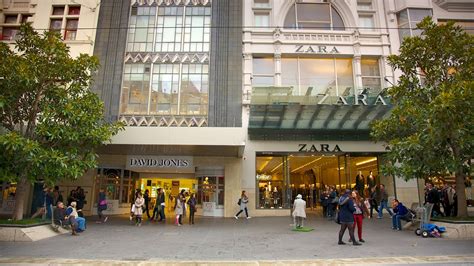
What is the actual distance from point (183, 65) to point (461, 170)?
15344 millimetres

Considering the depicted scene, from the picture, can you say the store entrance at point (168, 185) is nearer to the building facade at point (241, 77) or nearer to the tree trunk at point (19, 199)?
the building facade at point (241, 77)

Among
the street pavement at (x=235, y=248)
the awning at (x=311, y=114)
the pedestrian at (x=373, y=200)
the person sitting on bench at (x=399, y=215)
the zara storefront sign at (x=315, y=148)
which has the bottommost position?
the street pavement at (x=235, y=248)

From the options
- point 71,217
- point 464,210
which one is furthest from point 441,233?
point 71,217

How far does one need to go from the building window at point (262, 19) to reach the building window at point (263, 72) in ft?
7.69

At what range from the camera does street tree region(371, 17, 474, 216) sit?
10.8 m

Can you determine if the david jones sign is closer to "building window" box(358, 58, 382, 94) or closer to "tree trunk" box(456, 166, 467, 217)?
"building window" box(358, 58, 382, 94)

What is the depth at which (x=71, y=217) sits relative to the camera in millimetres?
11664

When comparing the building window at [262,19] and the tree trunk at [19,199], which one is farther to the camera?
the building window at [262,19]

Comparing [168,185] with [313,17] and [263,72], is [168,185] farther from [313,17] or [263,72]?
[313,17]

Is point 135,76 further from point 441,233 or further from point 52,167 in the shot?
point 441,233

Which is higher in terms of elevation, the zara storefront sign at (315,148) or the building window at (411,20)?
the building window at (411,20)

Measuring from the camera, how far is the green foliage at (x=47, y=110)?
1107cm

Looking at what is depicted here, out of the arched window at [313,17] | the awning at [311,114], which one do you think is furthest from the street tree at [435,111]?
the arched window at [313,17]

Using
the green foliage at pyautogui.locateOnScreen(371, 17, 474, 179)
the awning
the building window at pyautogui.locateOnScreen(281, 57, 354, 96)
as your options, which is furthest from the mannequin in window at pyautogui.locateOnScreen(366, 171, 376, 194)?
the building window at pyautogui.locateOnScreen(281, 57, 354, 96)
